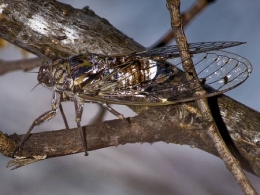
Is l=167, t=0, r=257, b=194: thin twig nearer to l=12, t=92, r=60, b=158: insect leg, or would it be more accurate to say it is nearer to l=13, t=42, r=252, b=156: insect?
l=13, t=42, r=252, b=156: insect

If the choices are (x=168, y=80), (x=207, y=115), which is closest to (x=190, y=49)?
(x=168, y=80)

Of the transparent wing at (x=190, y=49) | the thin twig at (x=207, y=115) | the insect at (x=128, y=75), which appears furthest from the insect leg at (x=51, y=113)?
the thin twig at (x=207, y=115)

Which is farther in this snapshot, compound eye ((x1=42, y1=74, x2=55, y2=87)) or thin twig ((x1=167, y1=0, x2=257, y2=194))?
compound eye ((x1=42, y1=74, x2=55, y2=87))

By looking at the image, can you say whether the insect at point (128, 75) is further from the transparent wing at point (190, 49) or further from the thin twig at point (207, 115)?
the thin twig at point (207, 115)

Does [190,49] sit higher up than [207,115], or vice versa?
[190,49]

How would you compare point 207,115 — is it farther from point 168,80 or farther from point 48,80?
point 48,80

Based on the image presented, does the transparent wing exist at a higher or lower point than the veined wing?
higher

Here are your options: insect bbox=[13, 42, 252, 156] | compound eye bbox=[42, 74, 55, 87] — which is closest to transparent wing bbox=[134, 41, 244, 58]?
insect bbox=[13, 42, 252, 156]
